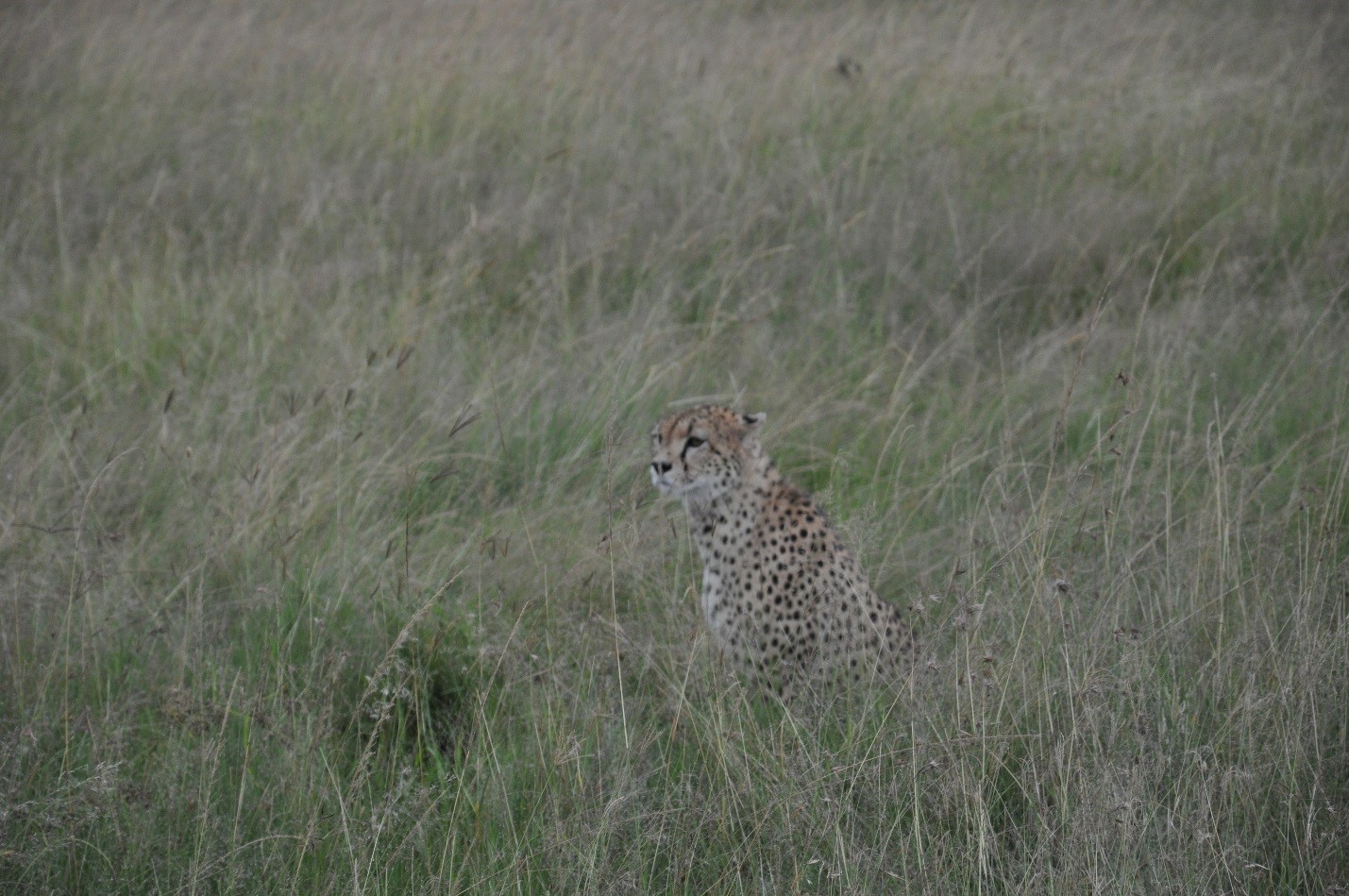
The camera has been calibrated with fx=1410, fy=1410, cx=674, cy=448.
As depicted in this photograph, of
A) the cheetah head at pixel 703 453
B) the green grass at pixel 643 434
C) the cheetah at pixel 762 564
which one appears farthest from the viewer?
the cheetah head at pixel 703 453

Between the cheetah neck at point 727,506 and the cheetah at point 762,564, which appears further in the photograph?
the cheetah neck at point 727,506

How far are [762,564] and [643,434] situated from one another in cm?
99

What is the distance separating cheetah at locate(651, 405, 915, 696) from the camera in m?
3.32

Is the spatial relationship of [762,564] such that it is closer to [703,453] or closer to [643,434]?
[703,453]

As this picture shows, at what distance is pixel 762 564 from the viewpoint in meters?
3.57

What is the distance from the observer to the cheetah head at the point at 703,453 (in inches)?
146

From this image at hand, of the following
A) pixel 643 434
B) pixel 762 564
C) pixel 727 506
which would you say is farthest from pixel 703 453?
pixel 643 434

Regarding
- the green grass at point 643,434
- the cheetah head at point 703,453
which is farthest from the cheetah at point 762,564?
the green grass at point 643,434

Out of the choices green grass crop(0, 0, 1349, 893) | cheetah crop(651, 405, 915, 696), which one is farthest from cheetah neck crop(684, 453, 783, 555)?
green grass crop(0, 0, 1349, 893)

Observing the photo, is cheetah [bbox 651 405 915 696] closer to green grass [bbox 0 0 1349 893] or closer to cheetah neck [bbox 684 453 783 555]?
cheetah neck [bbox 684 453 783 555]

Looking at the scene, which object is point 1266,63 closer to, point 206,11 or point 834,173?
point 834,173

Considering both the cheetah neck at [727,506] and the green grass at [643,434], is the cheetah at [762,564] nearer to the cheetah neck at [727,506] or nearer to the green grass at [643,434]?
the cheetah neck at [727,506]

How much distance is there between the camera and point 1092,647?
2699 millimetres

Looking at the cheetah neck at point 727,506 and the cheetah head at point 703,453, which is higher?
the cheetah head at point 703,453
